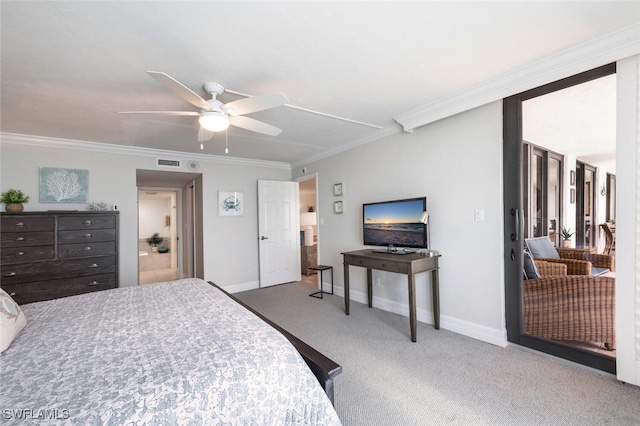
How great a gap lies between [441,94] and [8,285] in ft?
16.4

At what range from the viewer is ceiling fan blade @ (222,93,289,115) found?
1907mm

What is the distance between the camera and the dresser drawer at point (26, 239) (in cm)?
308

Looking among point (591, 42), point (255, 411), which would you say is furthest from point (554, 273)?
point (255, 411)

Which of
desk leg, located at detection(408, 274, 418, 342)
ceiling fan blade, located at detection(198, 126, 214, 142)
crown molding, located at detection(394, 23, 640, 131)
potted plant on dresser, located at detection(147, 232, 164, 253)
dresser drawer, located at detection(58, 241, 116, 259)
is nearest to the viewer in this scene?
crown molding, located at detection(394, 23, 640, 131)

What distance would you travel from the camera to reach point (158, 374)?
42.7 inches

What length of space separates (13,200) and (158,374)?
375 cm

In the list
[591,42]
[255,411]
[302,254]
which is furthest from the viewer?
[302,254]

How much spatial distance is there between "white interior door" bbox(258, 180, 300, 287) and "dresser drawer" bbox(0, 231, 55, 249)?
2792mm

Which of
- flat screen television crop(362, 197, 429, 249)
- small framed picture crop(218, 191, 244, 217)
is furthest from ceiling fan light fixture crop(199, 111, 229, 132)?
small framed picture crop(218, 191, 244, 217)

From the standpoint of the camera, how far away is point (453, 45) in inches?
75.2

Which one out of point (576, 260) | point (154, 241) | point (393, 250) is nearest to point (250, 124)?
point (393, 250)

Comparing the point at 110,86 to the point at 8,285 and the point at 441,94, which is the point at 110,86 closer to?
the point at 8,285
